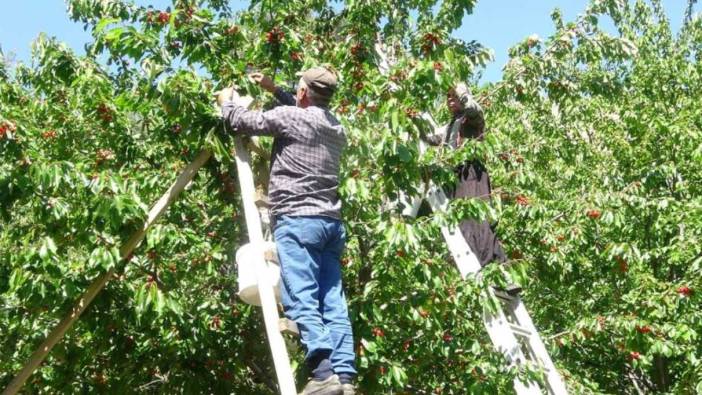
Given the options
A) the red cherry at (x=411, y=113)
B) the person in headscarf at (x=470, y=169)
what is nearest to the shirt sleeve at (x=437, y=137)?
the person in headscarf at (x=470, y=169)

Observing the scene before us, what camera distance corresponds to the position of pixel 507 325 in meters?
4.67

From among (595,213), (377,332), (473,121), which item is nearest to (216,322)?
(377,332)

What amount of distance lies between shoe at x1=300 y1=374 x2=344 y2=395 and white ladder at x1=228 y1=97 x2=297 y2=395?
3.9 inches

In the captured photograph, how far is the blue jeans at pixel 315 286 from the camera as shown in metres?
3.23

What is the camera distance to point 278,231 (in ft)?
11.1

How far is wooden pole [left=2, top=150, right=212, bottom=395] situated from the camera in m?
3.98

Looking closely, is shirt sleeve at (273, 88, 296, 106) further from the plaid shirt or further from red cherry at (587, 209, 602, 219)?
red cherry at (587, 209, 602, 219)

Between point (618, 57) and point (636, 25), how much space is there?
26.2 feet

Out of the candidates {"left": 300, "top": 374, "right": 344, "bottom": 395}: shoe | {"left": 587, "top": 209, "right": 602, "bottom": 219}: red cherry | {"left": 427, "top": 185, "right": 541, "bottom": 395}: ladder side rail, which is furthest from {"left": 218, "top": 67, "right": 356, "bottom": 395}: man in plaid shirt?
{"left": 587, "top": 209, "right": 602, "bottom": 219}: red cherry

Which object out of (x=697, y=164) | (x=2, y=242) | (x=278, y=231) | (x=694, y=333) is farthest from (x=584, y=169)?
(x=278, y=231)

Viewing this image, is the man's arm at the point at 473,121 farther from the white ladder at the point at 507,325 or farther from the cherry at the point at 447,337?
the cherry at the point at 447,337

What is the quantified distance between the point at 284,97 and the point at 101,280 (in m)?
1.33

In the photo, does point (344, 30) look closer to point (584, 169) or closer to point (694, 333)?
point (694, 333)

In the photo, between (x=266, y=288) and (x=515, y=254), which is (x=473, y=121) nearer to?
(x=515, y=254)
